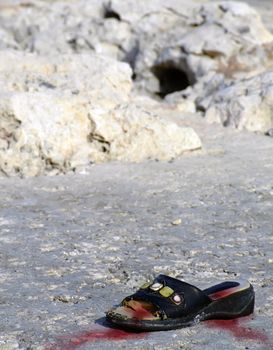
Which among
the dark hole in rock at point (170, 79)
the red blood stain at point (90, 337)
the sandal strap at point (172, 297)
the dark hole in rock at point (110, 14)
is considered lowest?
the dark hole in rock at point (170, 79)

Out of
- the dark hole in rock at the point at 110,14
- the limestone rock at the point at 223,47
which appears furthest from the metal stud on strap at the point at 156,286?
the dark hole in rock at the point at 110,14

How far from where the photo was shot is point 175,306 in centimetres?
390

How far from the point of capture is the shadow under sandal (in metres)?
3.87

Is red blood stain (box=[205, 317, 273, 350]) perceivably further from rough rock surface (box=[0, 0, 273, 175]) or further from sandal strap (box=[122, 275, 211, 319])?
rough rock surface (box=[0, 0, 273, 175])

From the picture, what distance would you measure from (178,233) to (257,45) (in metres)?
5.17

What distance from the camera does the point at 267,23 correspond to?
1289cm

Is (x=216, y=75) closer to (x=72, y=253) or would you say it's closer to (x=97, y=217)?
(x=97, y=217)

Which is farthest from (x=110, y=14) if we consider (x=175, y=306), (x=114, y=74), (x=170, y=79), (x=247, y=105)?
(x=175, y=306)

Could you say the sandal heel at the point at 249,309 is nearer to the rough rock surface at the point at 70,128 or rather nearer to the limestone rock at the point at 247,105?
the rough rock surface at the point at 70,128

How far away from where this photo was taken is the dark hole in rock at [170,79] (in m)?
10.7

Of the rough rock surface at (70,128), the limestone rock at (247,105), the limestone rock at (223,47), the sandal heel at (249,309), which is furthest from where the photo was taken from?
the limestone rock at (223,47)

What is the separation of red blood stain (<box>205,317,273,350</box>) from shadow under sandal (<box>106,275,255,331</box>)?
0.07ft

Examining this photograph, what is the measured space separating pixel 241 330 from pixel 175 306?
281 mm

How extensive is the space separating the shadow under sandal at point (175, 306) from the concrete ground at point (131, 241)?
0.05 meters
